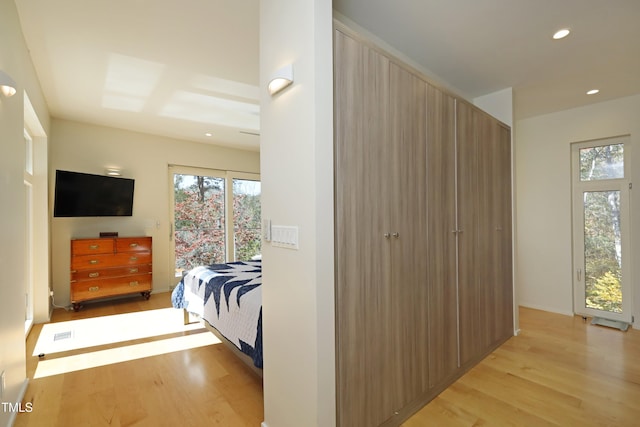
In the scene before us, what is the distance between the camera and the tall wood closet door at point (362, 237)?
151 centimetres

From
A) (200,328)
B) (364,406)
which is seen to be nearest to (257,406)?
(364,406)

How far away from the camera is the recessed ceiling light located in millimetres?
2232

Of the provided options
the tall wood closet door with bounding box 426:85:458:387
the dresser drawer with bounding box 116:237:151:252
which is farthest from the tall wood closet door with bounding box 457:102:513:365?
the dresser drawer with bounding box 116:237:151:252

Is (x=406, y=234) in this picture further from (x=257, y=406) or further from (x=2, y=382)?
(x=2, y=382)

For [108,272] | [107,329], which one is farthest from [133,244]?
[107,329]

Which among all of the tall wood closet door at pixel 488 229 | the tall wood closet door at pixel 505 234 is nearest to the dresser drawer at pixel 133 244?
the tall wood closet door at pixel 488 229

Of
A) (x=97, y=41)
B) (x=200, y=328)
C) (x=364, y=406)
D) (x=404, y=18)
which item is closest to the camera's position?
(x=364, y=406)

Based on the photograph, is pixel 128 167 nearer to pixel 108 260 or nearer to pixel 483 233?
pixel 108 260

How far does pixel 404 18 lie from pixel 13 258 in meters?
3.12

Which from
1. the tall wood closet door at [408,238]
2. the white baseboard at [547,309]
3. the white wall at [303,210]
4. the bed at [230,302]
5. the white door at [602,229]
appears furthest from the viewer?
the white baseboard at [547,309]

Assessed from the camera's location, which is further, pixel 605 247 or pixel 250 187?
pixel 250 187

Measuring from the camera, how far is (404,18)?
2.10m

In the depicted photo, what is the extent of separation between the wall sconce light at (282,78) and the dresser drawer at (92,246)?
3976mm

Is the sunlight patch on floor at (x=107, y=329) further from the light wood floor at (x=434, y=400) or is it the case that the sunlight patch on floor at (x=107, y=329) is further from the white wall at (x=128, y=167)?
the white wall at (x=128, y=167)
